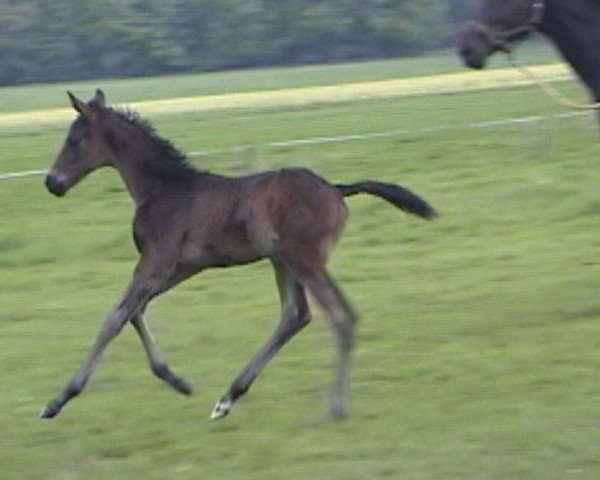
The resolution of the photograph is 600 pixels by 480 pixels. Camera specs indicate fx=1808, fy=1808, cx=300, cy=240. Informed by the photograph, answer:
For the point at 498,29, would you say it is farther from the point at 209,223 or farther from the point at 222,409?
the point at 222,409

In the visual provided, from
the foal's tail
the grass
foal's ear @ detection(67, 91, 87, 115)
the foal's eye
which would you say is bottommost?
the grass

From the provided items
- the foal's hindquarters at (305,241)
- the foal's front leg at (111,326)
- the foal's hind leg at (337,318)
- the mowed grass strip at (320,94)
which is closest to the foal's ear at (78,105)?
the foal's front leg at (111,326)

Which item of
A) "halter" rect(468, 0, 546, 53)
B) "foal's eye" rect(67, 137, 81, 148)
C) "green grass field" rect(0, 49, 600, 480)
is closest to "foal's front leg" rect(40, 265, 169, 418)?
"green grass field" rect(0, 49, 600, 480)

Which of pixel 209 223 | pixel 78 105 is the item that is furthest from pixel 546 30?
pixel 78 105

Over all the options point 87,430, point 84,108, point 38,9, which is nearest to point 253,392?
point 87,430

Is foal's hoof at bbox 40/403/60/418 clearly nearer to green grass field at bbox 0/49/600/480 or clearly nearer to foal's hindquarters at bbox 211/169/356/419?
green grass field at bbox 0/49/600/480

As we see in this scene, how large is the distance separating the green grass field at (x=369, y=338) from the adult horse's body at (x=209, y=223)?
39 centimetres

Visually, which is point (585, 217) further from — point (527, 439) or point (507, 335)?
point (527, 439)

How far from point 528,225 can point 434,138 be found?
8532mm

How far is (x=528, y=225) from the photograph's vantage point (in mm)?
17844

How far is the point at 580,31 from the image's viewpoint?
10828 millimetres

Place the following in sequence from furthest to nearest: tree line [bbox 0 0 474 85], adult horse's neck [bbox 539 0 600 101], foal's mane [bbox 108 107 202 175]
→ 1. tree line [bbox 0 0 474 85]
2. adult horse's neck [bbox 539 0 600 101]
3. foal's mane [bbox 108 107 202 175]

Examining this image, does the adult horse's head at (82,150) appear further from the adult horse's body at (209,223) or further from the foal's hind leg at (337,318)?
the foal's hind leg at (337,318)

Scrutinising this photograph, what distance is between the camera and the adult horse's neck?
10.8 meters
